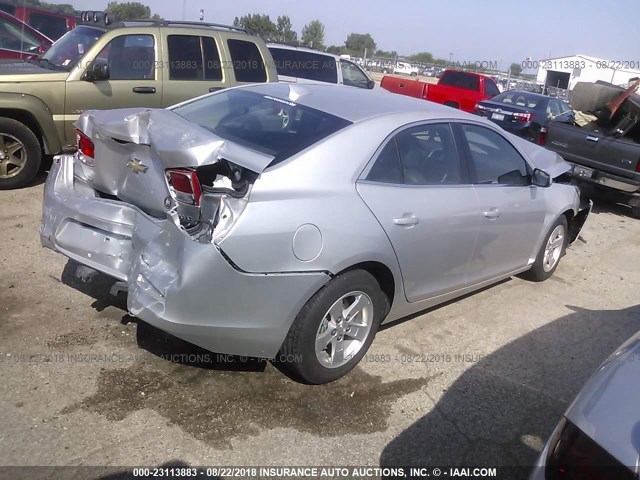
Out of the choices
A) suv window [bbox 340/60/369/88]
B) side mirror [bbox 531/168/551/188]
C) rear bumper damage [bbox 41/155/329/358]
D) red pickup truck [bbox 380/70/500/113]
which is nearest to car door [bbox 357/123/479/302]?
rear bumper damage [bbox 41/155/329/358]

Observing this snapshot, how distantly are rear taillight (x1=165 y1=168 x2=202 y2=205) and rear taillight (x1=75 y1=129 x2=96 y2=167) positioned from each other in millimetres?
846

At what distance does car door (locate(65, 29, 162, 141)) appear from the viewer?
6445mm

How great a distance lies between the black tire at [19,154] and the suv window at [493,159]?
15.7 feet

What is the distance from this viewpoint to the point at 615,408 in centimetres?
190

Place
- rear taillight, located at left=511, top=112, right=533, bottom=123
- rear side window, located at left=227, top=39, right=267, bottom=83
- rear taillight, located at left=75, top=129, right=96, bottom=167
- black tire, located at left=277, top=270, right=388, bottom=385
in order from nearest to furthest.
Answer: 1. black tire, located at left=277, top=270, right=388, bottom=385
2. rear taillight, located at left=75, top=129, right=96, bottom=167
3. rear side window, located at left=227, top=39, right=267, bottom=83
4. rear taillight, located at left=511, top=112, right=533, bottom=123

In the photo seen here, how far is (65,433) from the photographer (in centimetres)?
281

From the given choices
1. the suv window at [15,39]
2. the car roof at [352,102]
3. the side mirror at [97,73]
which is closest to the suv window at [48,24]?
the suv window at [15,39]

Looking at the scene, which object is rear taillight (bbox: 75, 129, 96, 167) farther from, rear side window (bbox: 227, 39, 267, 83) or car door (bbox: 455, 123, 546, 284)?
rear side window (bbox: 227, 39, 267, 83)

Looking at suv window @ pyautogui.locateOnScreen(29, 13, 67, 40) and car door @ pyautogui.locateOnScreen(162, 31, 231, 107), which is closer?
car door @ pyautogui.locateOnScreen(162, 31, 231, 107)

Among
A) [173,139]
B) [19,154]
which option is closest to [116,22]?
[19,154]

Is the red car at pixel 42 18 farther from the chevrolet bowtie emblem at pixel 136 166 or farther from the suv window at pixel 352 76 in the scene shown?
the chevrolet bowtie emblem at pixel 136 166

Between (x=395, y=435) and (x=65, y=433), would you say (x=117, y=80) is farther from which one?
(x=395, y=435)

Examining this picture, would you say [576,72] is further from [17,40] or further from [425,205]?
[425,205]

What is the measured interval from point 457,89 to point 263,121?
14.6 meters
